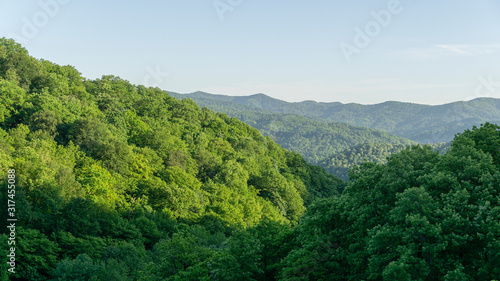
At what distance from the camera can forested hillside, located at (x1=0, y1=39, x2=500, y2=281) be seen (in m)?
17.7

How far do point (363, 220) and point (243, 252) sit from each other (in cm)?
724

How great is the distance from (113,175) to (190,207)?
1124 cm

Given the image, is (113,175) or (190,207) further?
(190,207)

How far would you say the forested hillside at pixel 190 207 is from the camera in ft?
58.1

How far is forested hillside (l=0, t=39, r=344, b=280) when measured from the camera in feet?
101

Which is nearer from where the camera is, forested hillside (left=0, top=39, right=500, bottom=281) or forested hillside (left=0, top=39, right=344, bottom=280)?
forested hillside (left=0, top=39, right=500, bottom=281)

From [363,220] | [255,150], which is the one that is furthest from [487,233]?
[255,150]

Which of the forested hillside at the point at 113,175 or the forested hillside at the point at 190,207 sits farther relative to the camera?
the forested hillside at the point at 113,175

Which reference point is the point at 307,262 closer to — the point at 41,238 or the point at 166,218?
the point at 41,238

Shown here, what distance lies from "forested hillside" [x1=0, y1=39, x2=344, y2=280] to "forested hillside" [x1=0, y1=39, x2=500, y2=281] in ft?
0.65

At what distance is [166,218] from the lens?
45.2 metres

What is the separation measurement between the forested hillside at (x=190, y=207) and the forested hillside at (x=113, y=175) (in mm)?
200

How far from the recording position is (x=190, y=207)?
1984 inches

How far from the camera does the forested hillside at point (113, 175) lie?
30656 mm
